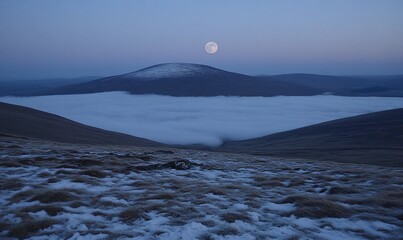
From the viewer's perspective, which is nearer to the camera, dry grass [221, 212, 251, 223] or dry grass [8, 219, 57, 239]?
dry grass [8, 219, 57, 239]

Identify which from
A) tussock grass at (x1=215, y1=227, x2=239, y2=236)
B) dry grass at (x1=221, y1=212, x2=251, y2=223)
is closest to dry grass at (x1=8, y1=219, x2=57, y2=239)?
tussock grass at (x1=215, y1=227, x2=239, y2=236)

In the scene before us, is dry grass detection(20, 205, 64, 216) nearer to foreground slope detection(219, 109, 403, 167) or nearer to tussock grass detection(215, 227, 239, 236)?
tussock grass detection(215, 227, 239, 236)

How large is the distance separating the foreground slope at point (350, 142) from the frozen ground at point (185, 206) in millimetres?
40190

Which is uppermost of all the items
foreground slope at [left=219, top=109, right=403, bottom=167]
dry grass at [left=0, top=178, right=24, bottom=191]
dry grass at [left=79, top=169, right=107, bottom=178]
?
dry grass at [left=0, top=178, right=24, bottom=191]

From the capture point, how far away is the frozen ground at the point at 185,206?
8.62 metres

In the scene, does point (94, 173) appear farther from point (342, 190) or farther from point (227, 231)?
point (342, 190)

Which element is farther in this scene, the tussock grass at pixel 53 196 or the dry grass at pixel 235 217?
the tussock grass at pixel 53 196

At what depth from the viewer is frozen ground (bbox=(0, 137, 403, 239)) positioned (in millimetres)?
8625

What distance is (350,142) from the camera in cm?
8131

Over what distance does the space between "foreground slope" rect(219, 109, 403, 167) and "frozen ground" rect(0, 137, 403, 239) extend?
40190 millimetres

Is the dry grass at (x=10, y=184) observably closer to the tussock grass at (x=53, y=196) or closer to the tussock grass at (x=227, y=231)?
the tussock grass at (x=53, y=196)

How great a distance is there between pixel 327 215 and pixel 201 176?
867 centimetres

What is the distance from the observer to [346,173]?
19047 mm

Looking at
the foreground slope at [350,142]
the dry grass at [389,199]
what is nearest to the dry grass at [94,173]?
the dry grass at [389,199]
